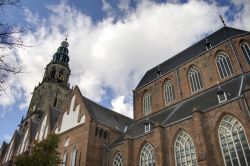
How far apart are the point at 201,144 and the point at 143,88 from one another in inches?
595

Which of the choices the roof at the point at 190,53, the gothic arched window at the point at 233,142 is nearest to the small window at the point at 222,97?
the gothic arched window at the point at 233,142

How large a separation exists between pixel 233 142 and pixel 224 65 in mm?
9950

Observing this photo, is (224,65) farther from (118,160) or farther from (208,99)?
(118,160)

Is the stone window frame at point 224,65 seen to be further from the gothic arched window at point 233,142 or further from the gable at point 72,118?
the gable at point 72,118

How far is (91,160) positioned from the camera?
2136 centimetres

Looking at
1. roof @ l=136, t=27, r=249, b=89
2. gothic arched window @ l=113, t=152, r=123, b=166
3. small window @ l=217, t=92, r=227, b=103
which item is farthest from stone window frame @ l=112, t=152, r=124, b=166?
roof @ l=136, t=27, r=249, b=89

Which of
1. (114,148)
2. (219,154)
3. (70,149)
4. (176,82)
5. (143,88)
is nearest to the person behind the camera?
(219,154)

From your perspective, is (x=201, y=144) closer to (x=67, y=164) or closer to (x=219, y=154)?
(x=219, y=154)

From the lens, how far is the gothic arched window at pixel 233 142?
14117 mm

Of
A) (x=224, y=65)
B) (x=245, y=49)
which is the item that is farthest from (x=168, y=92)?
(x=245, y=49)

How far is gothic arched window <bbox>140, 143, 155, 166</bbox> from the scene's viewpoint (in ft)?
62.2

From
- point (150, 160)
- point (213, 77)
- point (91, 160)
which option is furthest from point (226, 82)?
point (91, 160)

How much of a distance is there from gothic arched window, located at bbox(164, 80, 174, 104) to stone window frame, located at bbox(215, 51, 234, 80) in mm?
5826

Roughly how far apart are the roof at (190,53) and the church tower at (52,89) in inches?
839
